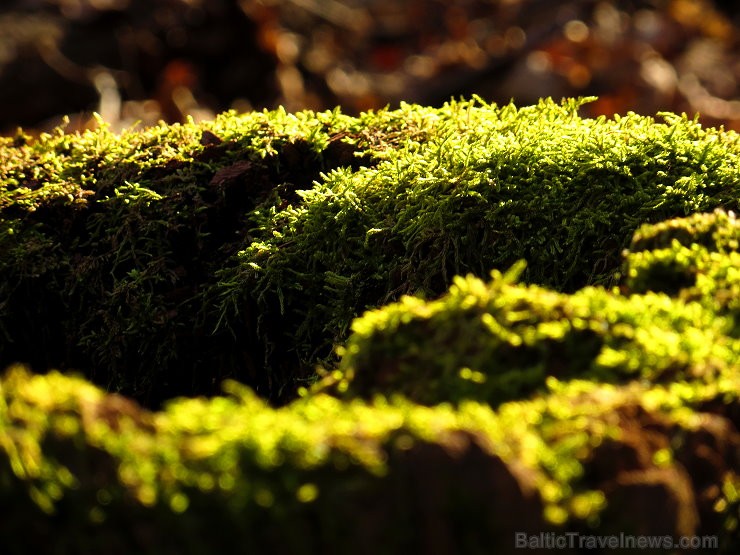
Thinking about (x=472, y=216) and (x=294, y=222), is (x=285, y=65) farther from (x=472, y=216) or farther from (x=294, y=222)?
(x=472, y=216)

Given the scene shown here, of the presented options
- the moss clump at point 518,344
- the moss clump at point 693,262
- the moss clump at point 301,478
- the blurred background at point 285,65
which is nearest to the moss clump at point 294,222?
the moss clump at point 693,262

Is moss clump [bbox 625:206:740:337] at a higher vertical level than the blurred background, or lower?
lower

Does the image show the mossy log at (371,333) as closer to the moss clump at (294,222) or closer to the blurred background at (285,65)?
the moss clump at (294,222)

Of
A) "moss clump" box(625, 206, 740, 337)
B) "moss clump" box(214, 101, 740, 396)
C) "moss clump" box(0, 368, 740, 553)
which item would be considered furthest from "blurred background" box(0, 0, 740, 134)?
"moss clump" box(0, 368, 740, 553)

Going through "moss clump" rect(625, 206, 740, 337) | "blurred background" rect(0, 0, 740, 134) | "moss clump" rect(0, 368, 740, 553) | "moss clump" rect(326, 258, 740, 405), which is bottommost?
"moss clump" rect(0, 368, 740, 553)

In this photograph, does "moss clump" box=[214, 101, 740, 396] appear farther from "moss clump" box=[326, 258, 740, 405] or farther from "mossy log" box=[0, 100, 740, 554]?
"moss clump" box=[326, 258, 740, 405]

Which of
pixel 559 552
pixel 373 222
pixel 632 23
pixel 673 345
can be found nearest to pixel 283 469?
pixel 559 552
